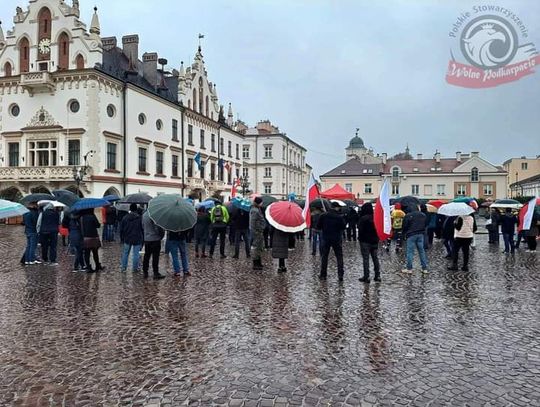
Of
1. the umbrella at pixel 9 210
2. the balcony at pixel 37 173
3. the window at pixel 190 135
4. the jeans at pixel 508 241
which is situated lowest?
the jeans at pixel 508 241

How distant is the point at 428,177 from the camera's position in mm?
75125

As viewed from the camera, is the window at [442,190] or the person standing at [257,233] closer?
the person standing at [257,233]

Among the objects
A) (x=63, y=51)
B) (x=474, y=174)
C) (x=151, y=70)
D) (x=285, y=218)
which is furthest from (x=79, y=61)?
(x=474, y=174)

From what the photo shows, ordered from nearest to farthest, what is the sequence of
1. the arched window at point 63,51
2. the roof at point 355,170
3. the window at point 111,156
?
the arched window at point 63,51 < the window at point 111,156 < the roof at point 355,170

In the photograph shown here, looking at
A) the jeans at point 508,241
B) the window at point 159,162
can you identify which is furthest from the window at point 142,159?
the jeans at point 508,241

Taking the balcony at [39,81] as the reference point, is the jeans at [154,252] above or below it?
below

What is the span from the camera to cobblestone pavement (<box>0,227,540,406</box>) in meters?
4.88

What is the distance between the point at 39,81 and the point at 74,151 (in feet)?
18.3

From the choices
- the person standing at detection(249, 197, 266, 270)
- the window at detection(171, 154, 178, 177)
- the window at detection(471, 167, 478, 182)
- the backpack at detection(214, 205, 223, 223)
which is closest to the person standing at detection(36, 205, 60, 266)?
the backpack at detection(214, 205, 223, 223)

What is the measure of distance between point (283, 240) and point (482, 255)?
8.91 meters

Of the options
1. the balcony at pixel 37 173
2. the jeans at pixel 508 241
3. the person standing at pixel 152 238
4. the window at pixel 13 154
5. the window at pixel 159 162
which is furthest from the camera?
the window at pixel 159 162

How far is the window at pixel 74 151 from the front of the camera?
1349 inches

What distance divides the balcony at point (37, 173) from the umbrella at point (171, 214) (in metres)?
24.2

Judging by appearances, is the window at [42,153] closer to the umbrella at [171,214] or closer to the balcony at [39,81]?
the balcony at [39,81]
